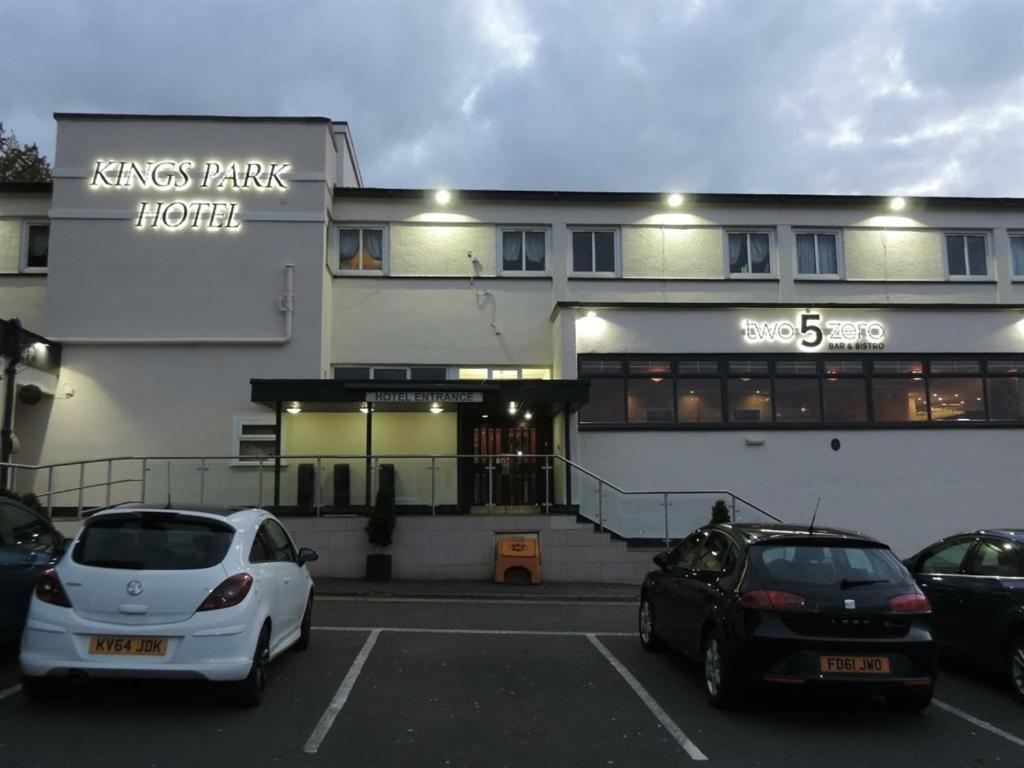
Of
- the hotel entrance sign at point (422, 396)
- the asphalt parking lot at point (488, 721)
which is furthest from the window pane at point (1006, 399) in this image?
the asphalt parking lot at point (488, 721)

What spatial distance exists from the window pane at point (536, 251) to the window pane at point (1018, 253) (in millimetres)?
11382

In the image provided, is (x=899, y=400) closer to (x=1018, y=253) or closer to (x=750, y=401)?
(x=750, y=401)

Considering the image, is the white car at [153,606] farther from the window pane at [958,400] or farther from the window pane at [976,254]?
the window pane at [976,254]

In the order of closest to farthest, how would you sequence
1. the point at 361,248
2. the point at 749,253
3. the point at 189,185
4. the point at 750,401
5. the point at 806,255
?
the point at 750,401, the point at 189,185, the point at 361,248, the point at 749,253, the point at 806,255

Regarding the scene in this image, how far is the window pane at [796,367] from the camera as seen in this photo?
17594 millimetres

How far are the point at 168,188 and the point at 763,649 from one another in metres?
15.8

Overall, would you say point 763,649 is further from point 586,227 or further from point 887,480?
point 586,227

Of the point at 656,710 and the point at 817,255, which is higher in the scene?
the point at 817,255

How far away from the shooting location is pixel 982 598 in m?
7.75

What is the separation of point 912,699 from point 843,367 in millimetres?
12050

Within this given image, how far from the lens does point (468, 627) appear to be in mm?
10539

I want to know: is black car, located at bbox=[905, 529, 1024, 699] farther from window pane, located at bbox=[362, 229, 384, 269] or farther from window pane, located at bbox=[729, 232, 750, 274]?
window pane, located at bbox=[362, 229, 384, 269]

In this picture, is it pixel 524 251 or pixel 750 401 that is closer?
pixel 750 401

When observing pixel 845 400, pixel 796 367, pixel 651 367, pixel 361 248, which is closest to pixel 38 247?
pixel 361 248
